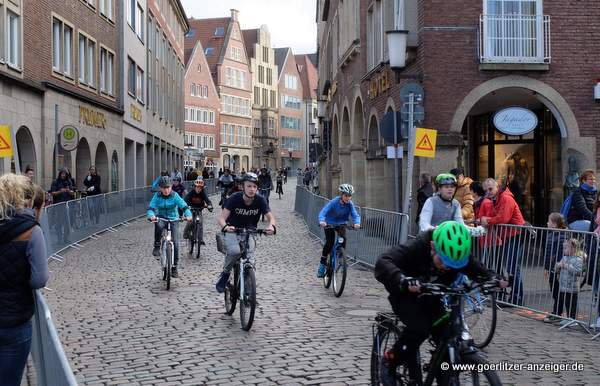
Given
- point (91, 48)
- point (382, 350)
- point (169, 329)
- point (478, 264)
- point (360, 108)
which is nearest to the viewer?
point (478, 264)

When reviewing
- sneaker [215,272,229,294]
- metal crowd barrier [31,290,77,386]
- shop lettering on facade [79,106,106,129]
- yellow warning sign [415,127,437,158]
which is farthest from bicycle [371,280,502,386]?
shop lettering on facade [79,106,106,129]

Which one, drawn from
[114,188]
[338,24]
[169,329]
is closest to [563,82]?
[169,329]

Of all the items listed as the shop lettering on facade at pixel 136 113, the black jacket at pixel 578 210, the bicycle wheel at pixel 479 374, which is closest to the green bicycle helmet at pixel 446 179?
the black jacket at pixel 578 210

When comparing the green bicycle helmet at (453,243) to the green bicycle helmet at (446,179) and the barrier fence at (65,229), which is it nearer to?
the barrier fence at (65,229)

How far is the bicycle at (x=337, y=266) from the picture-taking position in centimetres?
1177

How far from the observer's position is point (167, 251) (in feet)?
41.2

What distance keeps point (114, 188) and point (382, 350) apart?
108 ft

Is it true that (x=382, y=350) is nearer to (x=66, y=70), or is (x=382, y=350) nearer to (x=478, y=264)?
(x=478, y=264)

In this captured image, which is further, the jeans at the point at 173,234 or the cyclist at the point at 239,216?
the jeans at the point at 173,234

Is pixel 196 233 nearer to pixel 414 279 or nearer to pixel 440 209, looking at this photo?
pixel 440 209

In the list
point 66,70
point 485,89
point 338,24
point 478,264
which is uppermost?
point 338,24

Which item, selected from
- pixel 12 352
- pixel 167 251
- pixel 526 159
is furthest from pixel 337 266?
pixel 526 159

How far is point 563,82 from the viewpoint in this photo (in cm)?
1775

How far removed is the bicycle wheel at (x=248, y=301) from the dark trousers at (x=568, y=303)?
144 inches
